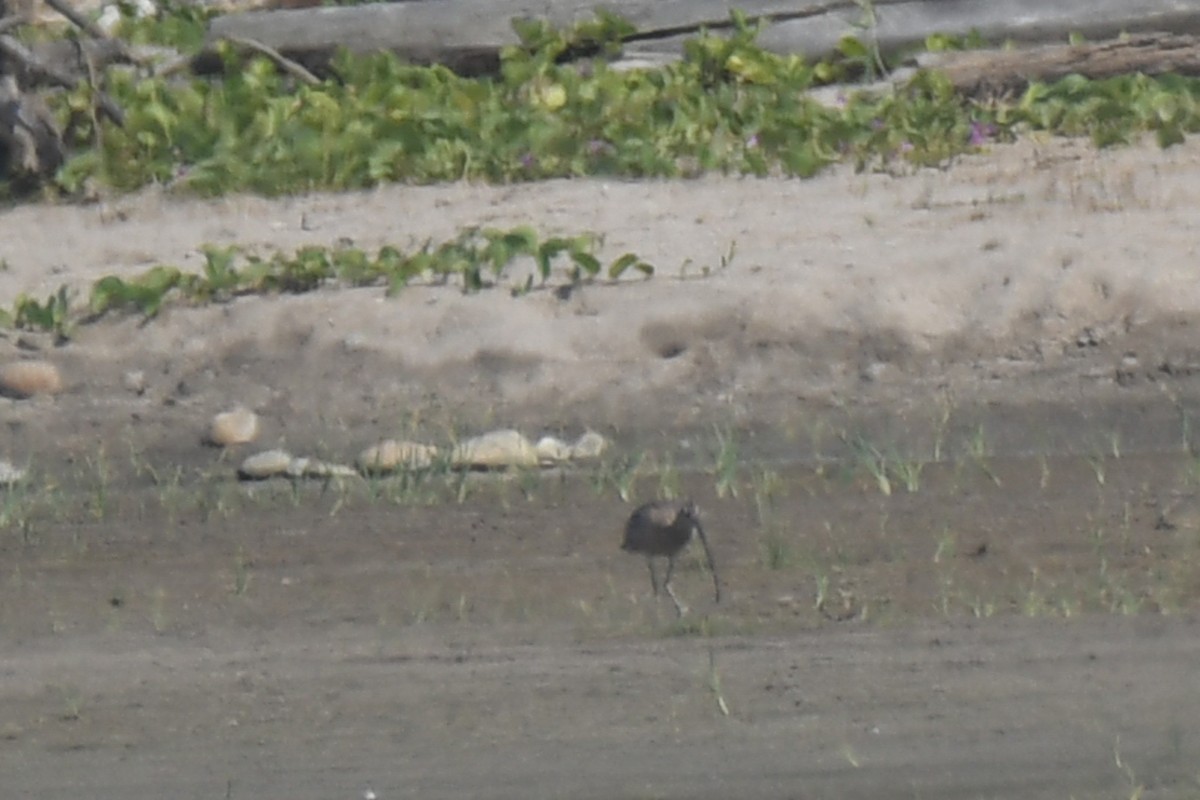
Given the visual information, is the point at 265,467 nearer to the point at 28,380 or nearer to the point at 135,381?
the point at 135,381

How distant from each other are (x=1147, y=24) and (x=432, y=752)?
6.26 metres

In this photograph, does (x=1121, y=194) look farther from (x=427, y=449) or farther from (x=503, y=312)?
(x=427, y=449)

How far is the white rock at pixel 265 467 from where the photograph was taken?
6.83m

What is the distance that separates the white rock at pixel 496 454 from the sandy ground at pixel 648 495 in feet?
0.49

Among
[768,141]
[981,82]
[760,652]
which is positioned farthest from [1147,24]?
[760,652]

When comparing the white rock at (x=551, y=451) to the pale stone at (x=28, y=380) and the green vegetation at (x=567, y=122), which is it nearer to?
the pale stone at (x=28, y=380)

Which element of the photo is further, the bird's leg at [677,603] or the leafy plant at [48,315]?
the leafy plant at [48,315]

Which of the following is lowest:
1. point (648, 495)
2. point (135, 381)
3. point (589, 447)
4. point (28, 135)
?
point (135, 381)

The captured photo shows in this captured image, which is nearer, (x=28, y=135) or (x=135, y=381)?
(x=135, y=381)

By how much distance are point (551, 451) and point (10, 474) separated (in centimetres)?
141

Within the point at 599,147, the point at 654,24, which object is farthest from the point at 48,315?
the point at 654,24

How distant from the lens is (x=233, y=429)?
7262 millimetres

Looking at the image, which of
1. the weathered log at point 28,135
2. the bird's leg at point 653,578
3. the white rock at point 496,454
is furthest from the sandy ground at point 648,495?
the weathered log at point 28,135

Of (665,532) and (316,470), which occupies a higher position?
(665,532)
